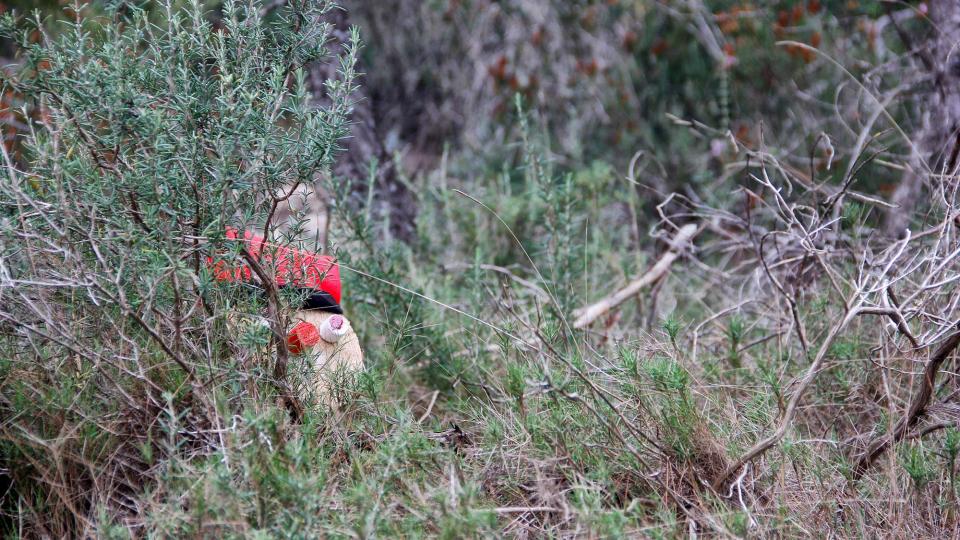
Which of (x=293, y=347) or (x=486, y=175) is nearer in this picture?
(x=293, y=347)

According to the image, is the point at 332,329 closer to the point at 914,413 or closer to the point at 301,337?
the point at 301,337

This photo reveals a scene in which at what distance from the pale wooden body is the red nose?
0.02 m

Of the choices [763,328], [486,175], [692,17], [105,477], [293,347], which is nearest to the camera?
[105,477]

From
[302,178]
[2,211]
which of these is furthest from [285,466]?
[2,211]

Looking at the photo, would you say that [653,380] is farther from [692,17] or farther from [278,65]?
[692,17]

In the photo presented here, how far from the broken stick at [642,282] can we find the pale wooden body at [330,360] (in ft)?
4.06

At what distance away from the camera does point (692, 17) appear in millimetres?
6523

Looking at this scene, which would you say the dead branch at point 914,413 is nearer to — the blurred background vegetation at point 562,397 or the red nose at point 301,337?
the blurred background vegetation at point 562,397

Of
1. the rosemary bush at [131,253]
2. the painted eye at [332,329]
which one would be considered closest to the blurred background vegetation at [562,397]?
the rosemary bush at [131,253]

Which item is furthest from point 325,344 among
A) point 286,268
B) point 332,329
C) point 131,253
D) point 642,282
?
point 642,282

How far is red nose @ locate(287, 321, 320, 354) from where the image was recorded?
8.30 feet

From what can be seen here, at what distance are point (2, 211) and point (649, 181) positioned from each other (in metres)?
4.77

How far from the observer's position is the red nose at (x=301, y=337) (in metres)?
2.53

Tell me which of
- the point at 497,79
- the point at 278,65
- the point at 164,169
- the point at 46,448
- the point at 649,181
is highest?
the point at 278,65
